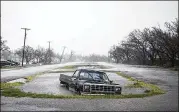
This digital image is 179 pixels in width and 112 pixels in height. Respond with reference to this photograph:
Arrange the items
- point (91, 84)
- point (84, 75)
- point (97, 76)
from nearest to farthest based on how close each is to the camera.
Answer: point (91, 84)
point (84, 75)
point (97, 76)

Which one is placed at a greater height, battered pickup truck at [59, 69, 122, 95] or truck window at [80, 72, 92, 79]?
truck window at [80, 72, 92, 79]

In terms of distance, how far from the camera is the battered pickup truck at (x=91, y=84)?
1294 cm

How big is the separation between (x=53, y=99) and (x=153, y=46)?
65.0 m

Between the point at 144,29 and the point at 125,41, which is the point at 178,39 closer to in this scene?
the point at 144,29

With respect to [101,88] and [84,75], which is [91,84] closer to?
[101,88]

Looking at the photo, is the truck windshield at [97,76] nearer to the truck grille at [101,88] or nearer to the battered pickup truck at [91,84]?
the battered pickup truck at [91,84]

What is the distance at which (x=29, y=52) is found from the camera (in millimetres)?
98250

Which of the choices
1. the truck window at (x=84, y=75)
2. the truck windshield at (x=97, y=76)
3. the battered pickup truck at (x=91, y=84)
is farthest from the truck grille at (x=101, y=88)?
the truck window at (x=84, y=75)

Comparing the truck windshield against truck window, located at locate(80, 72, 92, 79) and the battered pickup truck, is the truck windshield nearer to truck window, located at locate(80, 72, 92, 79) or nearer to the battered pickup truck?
the battered pickup truck

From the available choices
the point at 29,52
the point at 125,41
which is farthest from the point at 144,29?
the point at 29,52

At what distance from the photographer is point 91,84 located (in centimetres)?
1290

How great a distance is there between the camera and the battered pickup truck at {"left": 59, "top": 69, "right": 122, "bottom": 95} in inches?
509

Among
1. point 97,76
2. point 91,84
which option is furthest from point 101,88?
point 97,76

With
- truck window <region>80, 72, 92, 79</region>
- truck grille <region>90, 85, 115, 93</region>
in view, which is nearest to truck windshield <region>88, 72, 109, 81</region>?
truck window <region>80, 72, 92, 79</region>
